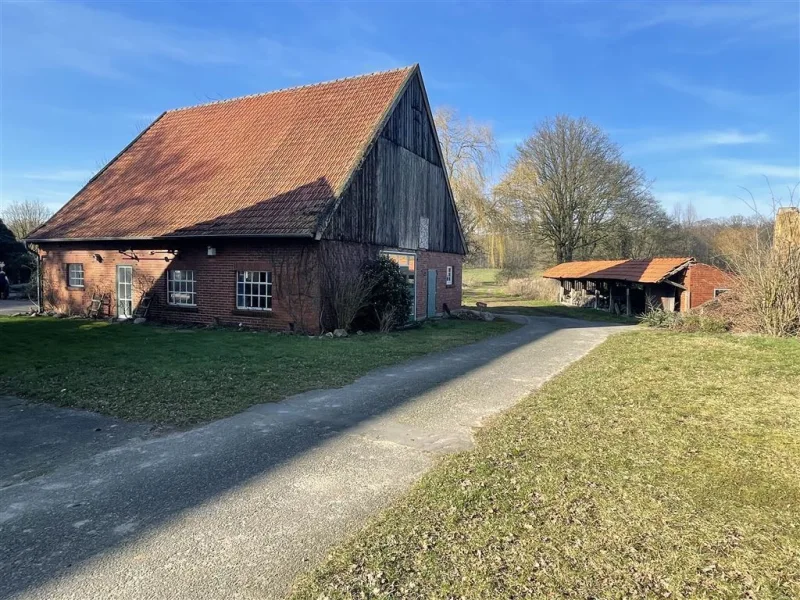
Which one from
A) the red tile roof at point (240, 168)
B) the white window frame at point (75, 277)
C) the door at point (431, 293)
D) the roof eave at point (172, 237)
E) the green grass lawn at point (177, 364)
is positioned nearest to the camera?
the green grass lawn at point (177, 364)

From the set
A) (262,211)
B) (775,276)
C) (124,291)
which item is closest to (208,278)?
(262,211)

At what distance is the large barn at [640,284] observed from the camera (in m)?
25.1

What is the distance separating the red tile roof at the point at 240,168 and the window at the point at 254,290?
1.41 meters

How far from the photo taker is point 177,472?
15.3 feet

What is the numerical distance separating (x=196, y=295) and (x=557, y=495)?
567 inches

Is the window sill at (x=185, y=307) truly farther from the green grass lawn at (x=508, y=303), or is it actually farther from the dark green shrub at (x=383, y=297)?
the green grass lawn at (x=508, y=303)

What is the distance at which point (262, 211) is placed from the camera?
48.8 ft

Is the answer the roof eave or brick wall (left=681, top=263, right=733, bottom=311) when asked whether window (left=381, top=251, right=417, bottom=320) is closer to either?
the roof eave

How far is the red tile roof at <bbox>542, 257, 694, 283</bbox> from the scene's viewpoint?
84.0 feet

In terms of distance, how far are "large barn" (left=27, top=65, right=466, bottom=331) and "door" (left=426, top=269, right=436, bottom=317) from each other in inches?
4.8

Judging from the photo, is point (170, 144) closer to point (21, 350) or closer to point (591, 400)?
point (21, 350)

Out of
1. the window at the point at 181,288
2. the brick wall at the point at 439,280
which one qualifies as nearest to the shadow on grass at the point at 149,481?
the window at the point at 181,288

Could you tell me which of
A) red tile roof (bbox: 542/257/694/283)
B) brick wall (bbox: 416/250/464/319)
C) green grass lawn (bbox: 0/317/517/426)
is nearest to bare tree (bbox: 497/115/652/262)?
red tile roof (bbox: 542/257/694/283)

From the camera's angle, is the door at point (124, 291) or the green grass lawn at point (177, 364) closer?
the green grass lawn at point (177, 364)
